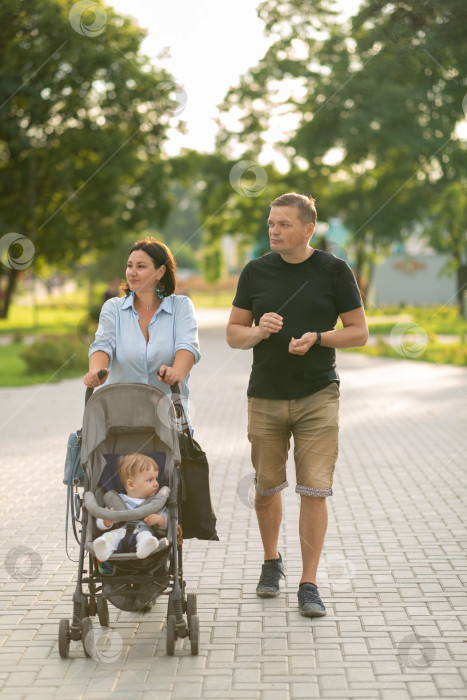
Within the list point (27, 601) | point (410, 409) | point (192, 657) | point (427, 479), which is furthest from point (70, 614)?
point (410, 409)

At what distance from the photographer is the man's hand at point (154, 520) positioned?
419 cm

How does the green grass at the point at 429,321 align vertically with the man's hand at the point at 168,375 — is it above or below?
below

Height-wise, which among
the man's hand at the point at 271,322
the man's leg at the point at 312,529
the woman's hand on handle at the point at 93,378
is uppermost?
the man's hand at the point at 271,322

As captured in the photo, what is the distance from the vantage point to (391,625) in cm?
460

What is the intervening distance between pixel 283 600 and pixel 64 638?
1308mm

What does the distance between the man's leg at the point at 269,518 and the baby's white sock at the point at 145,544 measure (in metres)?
1.10

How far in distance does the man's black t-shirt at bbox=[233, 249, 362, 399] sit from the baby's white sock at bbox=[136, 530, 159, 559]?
110 cm

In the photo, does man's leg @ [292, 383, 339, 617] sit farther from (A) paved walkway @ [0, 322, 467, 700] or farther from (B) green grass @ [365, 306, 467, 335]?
(B) green grass @ [365, 306, 467, 335]

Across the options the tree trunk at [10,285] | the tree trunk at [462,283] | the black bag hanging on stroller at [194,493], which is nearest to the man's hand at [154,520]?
the black bag hanging on stroller at [194,493]

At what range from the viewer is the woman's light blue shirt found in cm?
462

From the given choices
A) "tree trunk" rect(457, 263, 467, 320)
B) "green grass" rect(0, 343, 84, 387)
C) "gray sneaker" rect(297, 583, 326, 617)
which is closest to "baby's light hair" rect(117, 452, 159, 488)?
"gray sneaker" rect(297, 583, 326, 617)

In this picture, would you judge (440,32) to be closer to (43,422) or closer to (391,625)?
(43,422)

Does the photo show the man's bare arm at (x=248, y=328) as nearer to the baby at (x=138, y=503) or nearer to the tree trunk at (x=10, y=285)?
the baby at (x=138, y=503)

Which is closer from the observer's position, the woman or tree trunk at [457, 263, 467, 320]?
the woman
